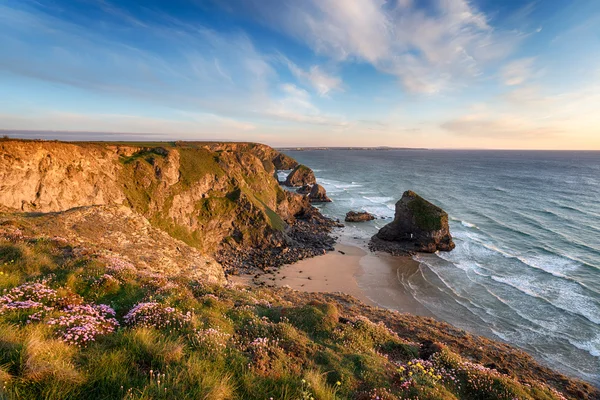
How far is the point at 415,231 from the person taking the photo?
5353 cm

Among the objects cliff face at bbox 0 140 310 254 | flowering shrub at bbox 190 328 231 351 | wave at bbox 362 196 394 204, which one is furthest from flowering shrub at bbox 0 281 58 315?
wave at bbox 362 196 394 204

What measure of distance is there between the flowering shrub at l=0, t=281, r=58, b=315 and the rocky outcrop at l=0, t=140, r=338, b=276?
22.6 meters

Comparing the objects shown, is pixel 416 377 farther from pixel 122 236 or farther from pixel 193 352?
pixel 122 236

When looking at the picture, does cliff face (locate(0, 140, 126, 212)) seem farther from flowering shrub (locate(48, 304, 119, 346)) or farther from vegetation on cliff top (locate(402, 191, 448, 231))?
vegetation on cliff top (locate(402, 191, 448, 231))

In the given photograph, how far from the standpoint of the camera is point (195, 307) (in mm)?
10211

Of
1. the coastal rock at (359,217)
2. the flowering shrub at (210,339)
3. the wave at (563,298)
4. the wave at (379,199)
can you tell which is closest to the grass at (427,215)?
the wave at (563,298)

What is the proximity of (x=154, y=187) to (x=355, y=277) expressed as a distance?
3565 cm

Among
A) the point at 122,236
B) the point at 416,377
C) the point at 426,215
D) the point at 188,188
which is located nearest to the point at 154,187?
the point at 188,188

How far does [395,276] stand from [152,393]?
4210cm

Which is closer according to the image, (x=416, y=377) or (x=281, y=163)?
(x=416, y=377)

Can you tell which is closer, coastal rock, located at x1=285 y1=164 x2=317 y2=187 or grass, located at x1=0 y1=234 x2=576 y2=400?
grass, located at x1=0 y1=234 x2=576 y2=400

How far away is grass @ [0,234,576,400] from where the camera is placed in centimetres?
485

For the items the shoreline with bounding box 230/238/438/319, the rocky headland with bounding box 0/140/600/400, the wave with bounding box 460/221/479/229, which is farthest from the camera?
the wave with bounding box 460/221/479/229

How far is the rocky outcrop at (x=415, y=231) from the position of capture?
51.1 m
